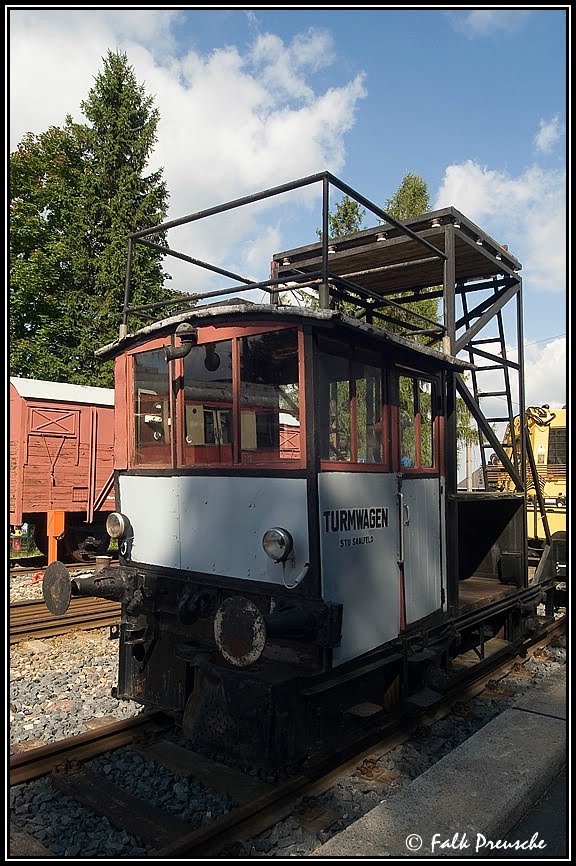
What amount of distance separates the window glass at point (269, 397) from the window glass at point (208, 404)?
13 centimetres

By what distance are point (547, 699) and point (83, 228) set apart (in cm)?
2064

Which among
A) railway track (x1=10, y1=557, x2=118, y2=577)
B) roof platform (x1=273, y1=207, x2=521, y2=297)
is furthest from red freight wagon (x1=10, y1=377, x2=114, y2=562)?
roof platform (x1=273, y1=207, x2=521, y2=297)

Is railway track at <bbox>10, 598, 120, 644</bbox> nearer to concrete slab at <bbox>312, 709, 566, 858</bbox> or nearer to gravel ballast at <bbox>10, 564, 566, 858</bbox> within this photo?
gravel ballast at <bbox>10, 564, 566, 858</bbox>

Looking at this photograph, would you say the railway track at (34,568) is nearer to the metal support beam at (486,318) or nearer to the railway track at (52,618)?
the railway track at (52,618)

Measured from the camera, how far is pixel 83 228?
70.8ft

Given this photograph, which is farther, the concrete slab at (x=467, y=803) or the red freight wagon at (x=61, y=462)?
the red freight wagon at (x=61, y=462)

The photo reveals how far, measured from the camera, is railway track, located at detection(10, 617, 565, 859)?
3.61 m

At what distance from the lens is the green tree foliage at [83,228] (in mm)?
20422

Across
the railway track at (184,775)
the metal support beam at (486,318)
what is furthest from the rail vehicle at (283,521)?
the metal support beam at (486,318)

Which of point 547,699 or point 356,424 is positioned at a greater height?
point 356,424

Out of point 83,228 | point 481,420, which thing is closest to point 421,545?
point 481,420

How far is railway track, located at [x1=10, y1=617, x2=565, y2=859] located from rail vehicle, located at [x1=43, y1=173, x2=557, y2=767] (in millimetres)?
186

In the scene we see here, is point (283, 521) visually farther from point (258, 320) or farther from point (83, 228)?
point (83, 228)
